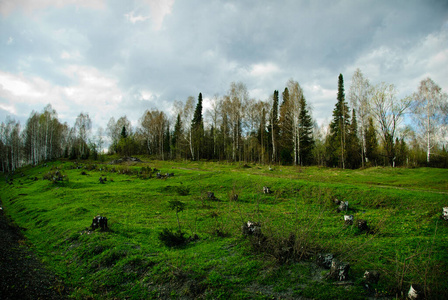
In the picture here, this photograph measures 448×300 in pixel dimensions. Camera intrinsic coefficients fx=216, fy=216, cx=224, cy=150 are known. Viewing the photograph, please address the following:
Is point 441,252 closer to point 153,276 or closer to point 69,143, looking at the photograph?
point 153,276

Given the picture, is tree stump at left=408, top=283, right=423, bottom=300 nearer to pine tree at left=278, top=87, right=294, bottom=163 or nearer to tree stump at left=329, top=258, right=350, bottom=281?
tree stump at left=329, top=258, right=350, bottom=281

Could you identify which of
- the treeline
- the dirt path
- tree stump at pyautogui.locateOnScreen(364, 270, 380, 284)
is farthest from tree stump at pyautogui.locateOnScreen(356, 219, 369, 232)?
the treeline

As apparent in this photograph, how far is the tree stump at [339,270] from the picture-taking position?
17.0 feet

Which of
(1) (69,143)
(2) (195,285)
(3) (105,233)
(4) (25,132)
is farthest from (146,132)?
(2) (195,285)

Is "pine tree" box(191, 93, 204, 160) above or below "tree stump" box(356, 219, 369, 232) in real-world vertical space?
above

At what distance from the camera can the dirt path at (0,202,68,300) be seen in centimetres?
547

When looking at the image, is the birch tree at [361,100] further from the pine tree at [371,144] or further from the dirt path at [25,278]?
the dirt path at [25,278]

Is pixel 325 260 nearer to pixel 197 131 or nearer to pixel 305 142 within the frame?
pixel 305 142

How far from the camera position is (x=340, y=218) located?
393 inches

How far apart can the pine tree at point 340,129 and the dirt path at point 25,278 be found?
40.6m

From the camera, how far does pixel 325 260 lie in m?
5.80

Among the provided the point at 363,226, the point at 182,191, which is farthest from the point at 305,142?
the point at 363,226

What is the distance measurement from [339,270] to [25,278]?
8.49 meters

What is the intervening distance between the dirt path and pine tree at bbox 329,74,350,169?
4061 cm
